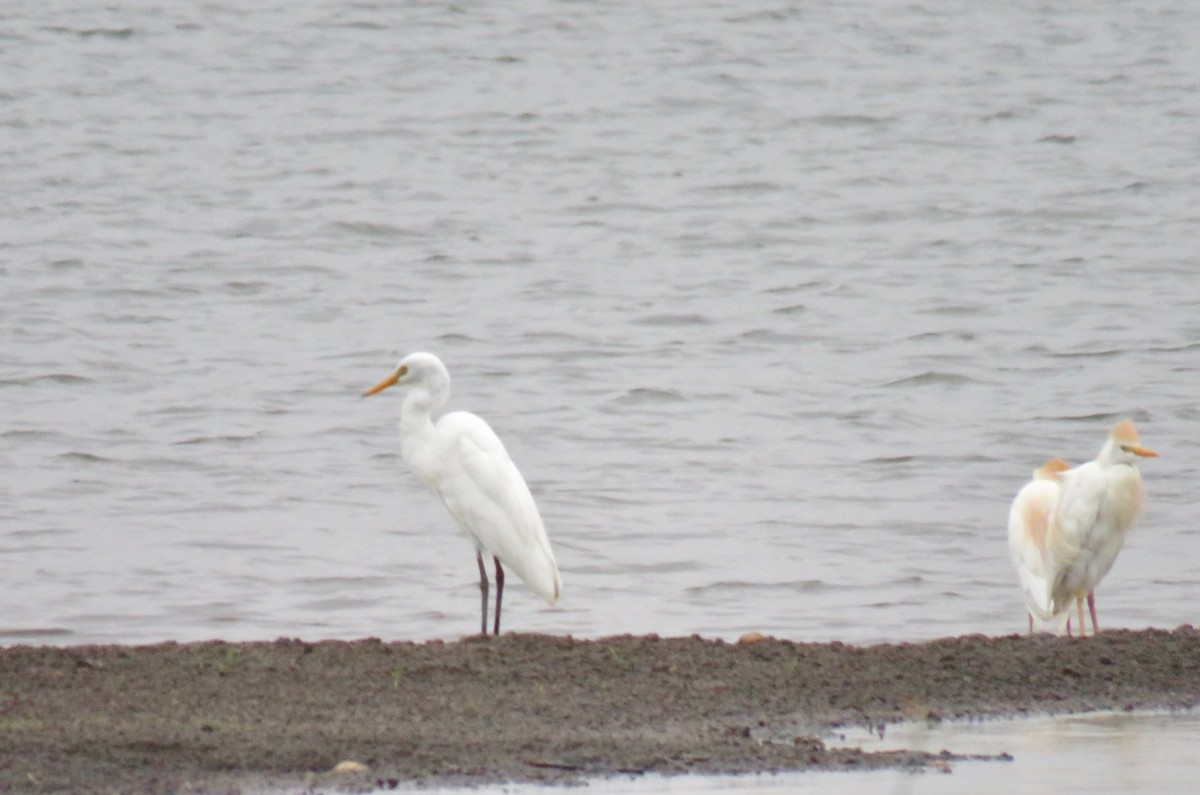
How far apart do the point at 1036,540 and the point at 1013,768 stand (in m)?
3.60

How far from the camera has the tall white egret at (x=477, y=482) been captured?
8.48 m

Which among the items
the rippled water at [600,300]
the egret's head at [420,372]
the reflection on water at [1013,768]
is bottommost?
the rippled water at [600,300]

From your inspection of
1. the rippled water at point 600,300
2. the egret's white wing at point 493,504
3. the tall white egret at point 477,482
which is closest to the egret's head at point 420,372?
the tall white egret at point 477,482

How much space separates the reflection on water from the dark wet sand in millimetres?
122

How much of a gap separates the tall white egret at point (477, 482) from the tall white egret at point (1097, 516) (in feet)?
7.27

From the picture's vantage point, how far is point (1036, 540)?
894 centimetres

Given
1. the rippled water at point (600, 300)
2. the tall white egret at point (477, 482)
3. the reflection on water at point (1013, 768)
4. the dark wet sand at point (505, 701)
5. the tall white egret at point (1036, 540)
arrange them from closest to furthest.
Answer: the reflection on water at point (1013, 768) < the dark wet sand at point (505, 701) < the tall white egret at point (477, 482) < the tall white egret at point (1036, 540) < the rippled water at point (600, 300)

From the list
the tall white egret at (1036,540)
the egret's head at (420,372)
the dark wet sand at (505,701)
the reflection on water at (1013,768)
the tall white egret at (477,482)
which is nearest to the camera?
the reflection on water at (1013,768)

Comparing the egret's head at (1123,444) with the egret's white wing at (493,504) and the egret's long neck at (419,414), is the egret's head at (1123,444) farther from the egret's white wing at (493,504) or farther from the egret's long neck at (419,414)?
the egret's long neck at (419,414)

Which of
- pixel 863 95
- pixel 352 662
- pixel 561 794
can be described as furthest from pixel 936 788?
pixel 863 95

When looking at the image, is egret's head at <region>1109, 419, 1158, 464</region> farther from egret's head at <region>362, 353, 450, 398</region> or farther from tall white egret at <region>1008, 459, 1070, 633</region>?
egret's head at <region>362, 353, 450, 398</region>

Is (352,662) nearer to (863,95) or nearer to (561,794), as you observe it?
(561,794)

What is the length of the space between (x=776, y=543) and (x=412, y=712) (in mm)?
5412

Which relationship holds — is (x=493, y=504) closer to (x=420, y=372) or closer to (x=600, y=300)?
(x=420, y=372)
